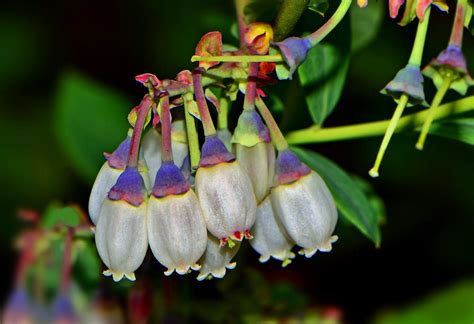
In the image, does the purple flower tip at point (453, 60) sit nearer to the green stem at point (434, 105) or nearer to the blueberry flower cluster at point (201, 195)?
the green stem at point (434, 105)

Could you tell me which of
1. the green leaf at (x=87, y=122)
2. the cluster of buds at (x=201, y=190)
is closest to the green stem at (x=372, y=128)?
the cluster of buds at (x=201, y=190)

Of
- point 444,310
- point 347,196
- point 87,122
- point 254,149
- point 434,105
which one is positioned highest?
point 434,105

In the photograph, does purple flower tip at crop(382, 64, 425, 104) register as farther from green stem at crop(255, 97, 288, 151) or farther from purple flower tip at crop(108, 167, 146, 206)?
purple flower tip at crop(108, 167, 146, 206)

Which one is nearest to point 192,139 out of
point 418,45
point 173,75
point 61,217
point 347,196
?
point 418,45

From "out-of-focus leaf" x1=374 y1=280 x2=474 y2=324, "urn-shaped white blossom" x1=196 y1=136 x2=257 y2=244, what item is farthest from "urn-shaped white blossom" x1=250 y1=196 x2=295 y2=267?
"out-of-focus leaf" x1=374 y1=280 x2=474 y2=324

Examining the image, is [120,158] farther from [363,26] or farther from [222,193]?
[363,26]

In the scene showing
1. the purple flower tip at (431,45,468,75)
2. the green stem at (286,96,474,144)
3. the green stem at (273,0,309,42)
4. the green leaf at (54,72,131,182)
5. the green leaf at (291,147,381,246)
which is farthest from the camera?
the green leaf at (54,72,131,182)

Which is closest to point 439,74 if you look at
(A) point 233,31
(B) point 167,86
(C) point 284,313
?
(B) point 167,86

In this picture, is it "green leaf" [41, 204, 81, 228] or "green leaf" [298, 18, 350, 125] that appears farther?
"green leaf" [41, 204, 81, 228]
